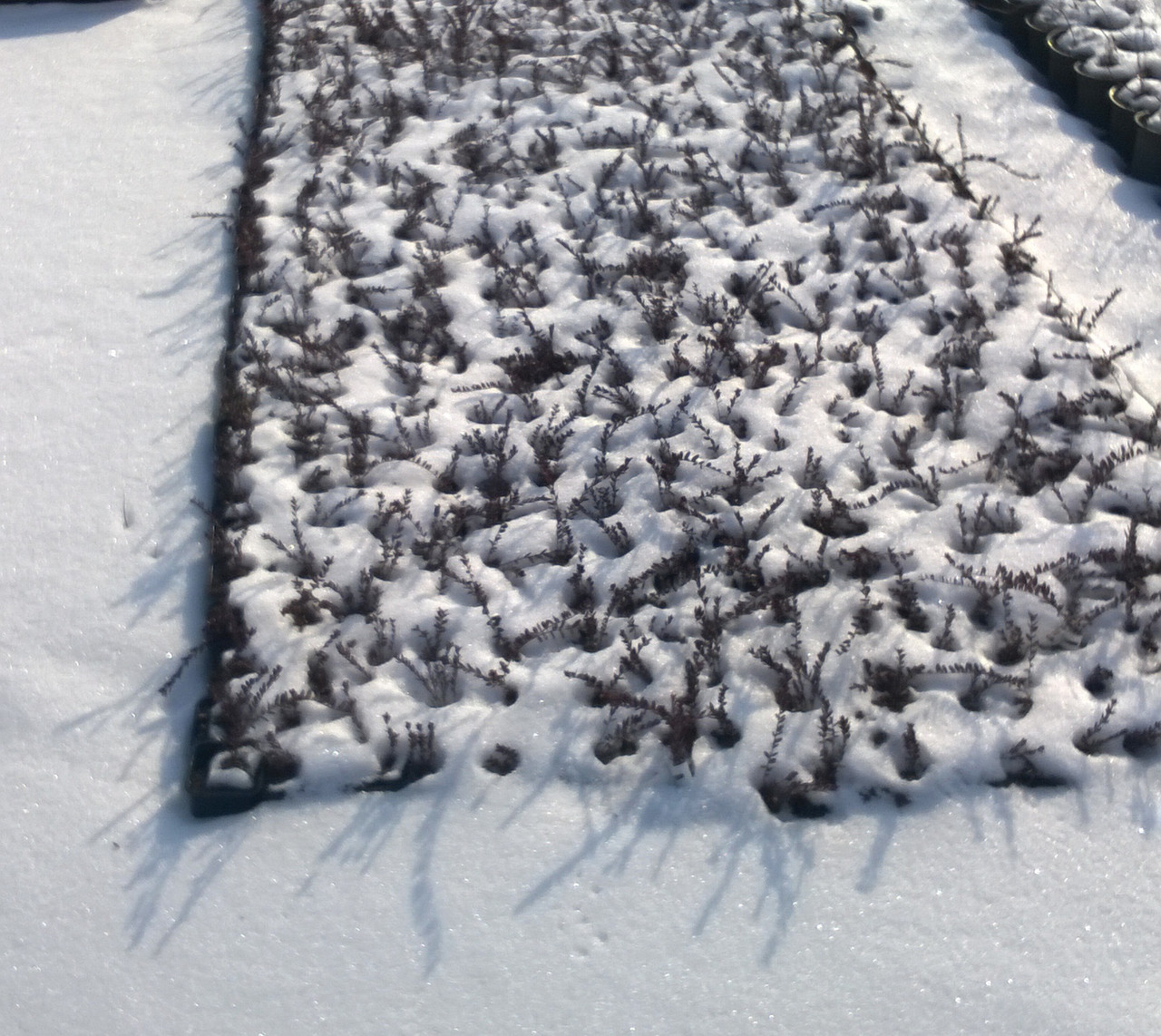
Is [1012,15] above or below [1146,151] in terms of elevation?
above

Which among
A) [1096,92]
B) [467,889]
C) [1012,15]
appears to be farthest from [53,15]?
[467,889]

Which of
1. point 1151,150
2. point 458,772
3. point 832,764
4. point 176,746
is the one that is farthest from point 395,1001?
point 1151,150

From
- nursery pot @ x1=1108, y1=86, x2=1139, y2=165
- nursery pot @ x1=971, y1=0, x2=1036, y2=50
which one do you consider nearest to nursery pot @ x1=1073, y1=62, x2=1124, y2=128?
nursery pot @ x1=1108, y1=86, x2=1139, y2=165

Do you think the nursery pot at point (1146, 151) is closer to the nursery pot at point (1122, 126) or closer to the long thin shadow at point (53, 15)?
the nursery pot at point (1122, 126)

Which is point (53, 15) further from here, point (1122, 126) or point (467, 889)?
point (467, 889)

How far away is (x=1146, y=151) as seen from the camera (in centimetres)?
499

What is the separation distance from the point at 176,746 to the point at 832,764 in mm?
1790

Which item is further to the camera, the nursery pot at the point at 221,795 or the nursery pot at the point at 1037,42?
the nursery pot at the point at 1037,42

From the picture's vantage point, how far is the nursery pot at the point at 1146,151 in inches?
195

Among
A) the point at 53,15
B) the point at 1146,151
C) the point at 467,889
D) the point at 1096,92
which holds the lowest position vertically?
the point at 467,889

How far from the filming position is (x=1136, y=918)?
273 centimetres

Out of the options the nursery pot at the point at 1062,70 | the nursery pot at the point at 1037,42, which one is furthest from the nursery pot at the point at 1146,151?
the nursery pot at the point at 1037,42

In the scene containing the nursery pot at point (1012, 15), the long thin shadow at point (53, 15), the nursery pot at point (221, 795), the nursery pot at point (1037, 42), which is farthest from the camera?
the long thin shadow at point (53, 15)

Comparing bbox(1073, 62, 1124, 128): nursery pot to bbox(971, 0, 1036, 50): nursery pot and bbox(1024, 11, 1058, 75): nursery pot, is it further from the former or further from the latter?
bbox(971, 0, 1036, 50): nursery pot
